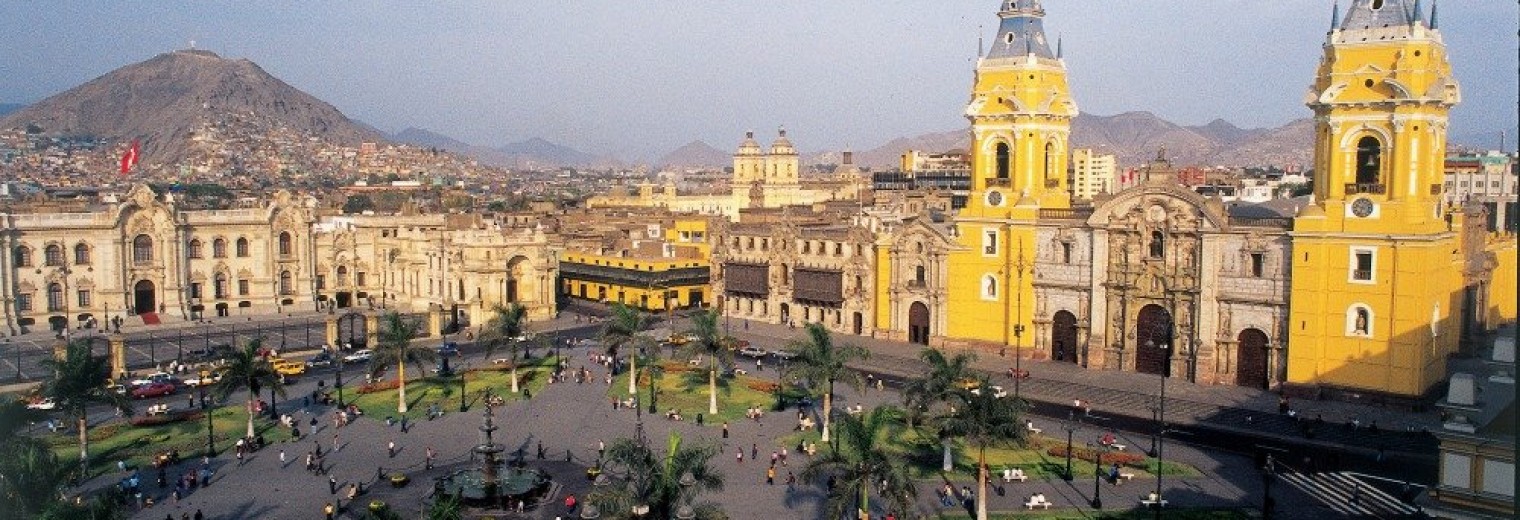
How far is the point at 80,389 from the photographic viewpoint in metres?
39.6

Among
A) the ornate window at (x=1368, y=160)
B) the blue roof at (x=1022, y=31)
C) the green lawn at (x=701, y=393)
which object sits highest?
the blue roof at (x=1022, y=31)

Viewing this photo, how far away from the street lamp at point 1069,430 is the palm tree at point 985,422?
349 centimetres

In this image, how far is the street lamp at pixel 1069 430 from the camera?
3756cm

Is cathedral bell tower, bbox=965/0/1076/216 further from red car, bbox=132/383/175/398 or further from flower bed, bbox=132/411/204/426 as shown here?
red car, bbox=132/383/175/398

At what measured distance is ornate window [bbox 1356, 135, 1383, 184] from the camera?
47156 millimetres

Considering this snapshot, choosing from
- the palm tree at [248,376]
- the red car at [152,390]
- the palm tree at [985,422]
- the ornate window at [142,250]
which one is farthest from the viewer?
the ornate window at [142,250]

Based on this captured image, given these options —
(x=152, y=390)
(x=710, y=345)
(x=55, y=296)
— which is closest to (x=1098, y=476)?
(x=710, y=345)

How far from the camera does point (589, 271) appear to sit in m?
83.3

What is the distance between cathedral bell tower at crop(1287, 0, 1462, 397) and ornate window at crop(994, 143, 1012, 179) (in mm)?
15369

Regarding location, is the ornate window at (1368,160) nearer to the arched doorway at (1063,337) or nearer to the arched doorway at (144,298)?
the arched doorway at (1063,337)

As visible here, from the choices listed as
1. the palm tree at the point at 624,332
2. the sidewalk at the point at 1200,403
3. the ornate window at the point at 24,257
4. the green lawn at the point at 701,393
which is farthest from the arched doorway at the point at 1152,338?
the ornate window at the point at 24,257

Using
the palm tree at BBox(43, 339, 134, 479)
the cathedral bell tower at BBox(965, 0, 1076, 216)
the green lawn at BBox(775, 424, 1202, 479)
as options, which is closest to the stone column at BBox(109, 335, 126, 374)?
the palm tree at BBox(43, 339, 134, 479)

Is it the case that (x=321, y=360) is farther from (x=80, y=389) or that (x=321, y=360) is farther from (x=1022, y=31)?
(x=1022, y=31)

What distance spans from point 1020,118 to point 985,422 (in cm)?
2796
